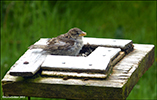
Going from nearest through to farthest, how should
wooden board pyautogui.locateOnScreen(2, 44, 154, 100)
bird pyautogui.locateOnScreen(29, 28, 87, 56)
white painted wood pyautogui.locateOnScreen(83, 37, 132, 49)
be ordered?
wooden board pyautogui.locateOnScreen(2, 44, 154, 100), bird pyautogui.locateOnScreen(29, 28, 87, 56), white painted wood pyautogui.locateOnScreen(83, 37, 132, 49)

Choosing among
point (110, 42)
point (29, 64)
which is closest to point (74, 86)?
point (29, 64)

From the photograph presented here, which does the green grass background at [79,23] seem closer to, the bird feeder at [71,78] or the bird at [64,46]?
the bird at [64,46]

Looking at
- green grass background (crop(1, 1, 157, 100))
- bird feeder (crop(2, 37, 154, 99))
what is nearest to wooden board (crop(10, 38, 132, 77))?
bird feeder (crop(2, 37, 154, 99))

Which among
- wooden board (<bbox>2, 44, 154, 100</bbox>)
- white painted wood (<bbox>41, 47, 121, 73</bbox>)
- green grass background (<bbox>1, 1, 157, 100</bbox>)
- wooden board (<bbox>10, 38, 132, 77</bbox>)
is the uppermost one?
white painted wood (<bbox>41, 47, 121, 73</bbox>)

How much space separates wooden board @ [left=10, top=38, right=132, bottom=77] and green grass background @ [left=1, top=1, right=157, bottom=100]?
1.85 metres

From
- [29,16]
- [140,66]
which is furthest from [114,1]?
[140,66]

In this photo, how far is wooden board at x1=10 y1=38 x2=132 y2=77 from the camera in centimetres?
238

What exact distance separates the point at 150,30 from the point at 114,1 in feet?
2.77

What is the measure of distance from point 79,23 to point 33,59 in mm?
2952

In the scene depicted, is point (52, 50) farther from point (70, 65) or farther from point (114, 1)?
point (114, 1)

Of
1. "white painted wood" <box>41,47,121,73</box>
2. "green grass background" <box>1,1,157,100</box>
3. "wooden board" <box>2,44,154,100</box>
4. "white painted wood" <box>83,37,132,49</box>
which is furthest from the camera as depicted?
"green grass background" <box>1,1,157,100</box>

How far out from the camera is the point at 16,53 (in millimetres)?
4988

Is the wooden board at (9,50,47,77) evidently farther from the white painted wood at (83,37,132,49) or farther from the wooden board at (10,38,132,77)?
the white painted wood at (83,37,132,49)

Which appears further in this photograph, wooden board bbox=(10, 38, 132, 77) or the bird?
the bird
